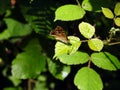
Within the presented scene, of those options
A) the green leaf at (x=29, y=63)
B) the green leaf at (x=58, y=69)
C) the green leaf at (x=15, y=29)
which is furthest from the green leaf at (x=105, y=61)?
the green leaf at (x=15, y=29)

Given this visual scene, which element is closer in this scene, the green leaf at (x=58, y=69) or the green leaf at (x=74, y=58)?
the green leaf at (x=74, y=58)

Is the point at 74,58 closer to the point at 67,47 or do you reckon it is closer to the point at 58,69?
the point at 67,47

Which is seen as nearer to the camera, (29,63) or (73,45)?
(73,45)

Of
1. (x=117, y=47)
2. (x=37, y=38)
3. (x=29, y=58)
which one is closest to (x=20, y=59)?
(x=29, y=58)

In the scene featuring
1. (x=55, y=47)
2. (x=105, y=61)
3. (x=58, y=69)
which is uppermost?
(x=55, y=47)

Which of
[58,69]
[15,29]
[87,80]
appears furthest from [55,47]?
[15,29]

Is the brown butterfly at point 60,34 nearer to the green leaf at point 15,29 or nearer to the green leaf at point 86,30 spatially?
the green leaf at point 86,30

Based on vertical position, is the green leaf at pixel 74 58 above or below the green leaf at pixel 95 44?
below

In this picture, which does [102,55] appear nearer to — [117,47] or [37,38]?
[117,47]
